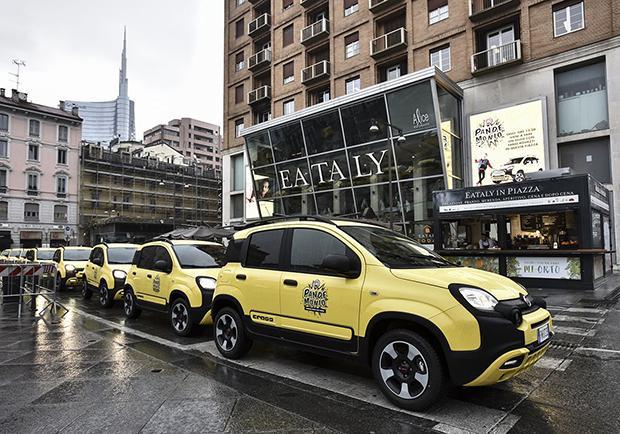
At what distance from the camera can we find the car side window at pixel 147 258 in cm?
862

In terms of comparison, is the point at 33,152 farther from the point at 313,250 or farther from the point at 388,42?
the point at 313,250

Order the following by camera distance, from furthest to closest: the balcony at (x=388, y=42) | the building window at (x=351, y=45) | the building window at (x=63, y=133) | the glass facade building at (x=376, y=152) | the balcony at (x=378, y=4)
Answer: the building window at (x=63, y=133) < the building window at (x=351, y=45) < the balcony at (x=378, y=4) < the balcony at (x=388, y=42) < the glass facade building at (x=376, y=152)

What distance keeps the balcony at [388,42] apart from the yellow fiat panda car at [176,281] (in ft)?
68.1

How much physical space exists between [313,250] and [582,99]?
20173 mm

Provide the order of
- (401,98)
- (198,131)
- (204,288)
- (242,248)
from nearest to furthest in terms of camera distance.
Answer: (242,248), (204,288), (401,98), (198,131)

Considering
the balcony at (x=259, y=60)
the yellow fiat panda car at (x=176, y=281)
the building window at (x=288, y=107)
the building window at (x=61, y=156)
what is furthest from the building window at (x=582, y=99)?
the building window at (x=61, y=156)

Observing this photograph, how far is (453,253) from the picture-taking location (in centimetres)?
1476

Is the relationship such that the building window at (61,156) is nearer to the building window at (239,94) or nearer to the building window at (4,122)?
the building window at (4,122)

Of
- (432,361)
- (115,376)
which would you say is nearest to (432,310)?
(432,361)

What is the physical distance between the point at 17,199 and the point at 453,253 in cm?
5455

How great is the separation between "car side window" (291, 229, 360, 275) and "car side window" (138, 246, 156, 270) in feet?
15.0

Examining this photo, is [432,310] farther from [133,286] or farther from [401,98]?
[401,98]

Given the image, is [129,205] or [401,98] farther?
[129,205]

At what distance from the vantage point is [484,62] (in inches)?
866
